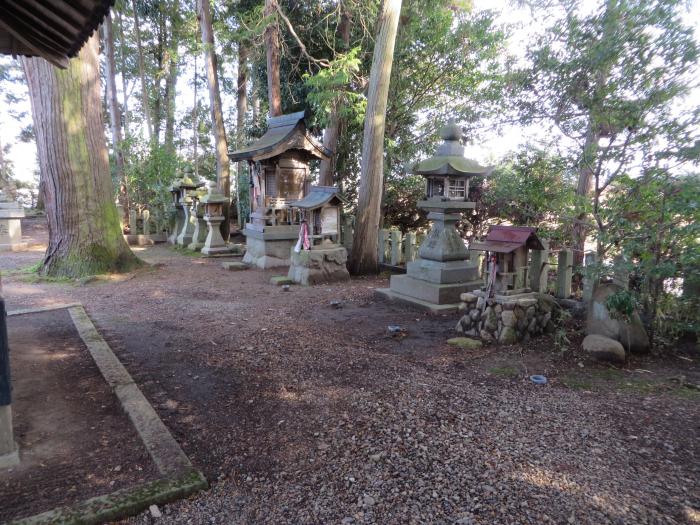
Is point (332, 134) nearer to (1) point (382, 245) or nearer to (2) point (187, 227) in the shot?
(1) point (382, 245)

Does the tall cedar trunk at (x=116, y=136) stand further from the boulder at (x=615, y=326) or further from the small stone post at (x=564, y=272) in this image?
the boulder at (x=615, y=326)

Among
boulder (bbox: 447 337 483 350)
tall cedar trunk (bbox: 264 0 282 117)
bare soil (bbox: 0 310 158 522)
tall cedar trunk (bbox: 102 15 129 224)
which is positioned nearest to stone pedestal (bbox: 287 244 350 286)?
boulder (bbox: 447 337 483 350)

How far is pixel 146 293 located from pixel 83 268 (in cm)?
189

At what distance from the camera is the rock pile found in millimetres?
5012

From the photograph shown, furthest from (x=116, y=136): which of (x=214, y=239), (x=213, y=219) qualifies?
(x=214, y=239)

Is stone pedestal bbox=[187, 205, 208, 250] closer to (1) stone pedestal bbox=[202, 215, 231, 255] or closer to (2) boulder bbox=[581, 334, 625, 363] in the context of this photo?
(1) stone pedestal bbox=[202, 215, 231, 255]

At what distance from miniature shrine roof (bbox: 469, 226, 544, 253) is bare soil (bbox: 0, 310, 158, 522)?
401cm

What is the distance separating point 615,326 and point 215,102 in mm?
12742

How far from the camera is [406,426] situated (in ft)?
10.2

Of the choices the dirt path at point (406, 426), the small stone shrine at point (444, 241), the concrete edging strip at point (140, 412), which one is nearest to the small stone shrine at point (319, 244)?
the small stone shrine at point (444, 241)

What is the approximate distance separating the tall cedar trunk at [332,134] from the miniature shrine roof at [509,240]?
20.5ft

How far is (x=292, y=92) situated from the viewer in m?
13.4

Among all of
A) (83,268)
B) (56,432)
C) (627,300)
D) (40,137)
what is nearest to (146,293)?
(83,268)

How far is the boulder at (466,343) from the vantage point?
486 cm
